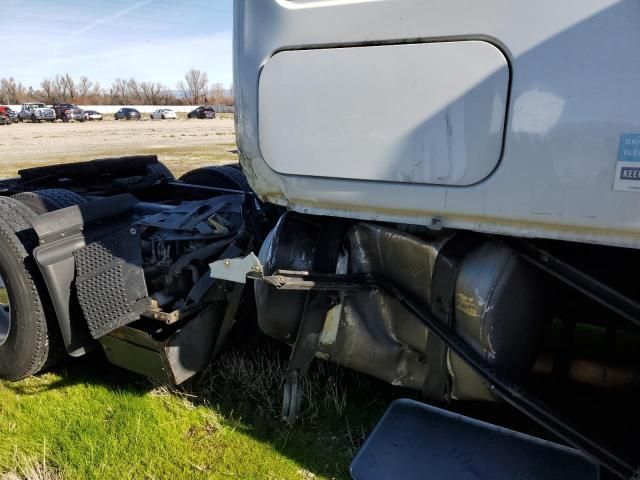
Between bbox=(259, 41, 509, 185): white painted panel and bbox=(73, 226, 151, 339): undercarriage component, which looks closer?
bbox=(259, 41, 509, 185): white painted panel

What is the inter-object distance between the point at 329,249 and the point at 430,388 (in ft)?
2.23

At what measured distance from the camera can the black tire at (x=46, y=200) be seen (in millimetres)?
3084

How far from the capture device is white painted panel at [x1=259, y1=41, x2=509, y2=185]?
1503 mm

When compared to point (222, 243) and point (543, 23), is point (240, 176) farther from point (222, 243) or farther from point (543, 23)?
point (543, 23)

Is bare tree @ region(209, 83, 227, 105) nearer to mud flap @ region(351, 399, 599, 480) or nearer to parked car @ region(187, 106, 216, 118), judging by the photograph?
parked car @ region(187, 106, 216, 118)

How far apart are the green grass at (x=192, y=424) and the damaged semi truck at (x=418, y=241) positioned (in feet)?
0.62

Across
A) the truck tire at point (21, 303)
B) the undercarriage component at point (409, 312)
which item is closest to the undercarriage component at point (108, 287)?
the truck tire at point (21, 303)

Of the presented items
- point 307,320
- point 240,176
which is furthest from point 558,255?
point 240,176

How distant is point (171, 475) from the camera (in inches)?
86.1

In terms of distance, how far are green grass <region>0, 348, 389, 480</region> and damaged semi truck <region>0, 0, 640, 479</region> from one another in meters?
0.19

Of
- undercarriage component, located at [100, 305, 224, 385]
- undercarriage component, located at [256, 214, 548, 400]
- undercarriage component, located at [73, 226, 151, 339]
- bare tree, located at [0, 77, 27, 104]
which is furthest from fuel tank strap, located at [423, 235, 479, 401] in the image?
bare tree, located at [0, 77, 27, 104]

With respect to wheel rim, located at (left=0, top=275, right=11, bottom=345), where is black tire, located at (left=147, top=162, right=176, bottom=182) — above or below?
above

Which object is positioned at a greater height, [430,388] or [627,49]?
[627,49]

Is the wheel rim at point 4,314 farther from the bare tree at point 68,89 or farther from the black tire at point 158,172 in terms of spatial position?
the bare tree at point 68,89
